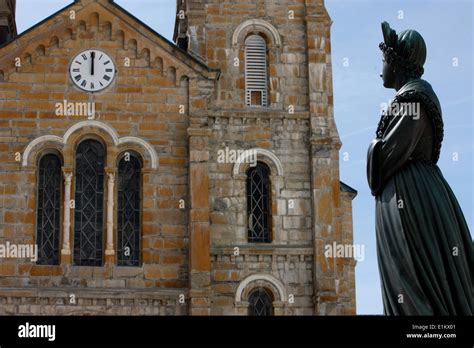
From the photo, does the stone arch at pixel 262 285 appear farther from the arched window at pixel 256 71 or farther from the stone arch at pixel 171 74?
the stone arch at pixel 171 74

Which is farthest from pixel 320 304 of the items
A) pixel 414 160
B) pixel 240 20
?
pixel 414 160

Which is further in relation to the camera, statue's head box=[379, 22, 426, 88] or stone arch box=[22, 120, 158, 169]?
stone arch box=[22, 120, 158, 169]

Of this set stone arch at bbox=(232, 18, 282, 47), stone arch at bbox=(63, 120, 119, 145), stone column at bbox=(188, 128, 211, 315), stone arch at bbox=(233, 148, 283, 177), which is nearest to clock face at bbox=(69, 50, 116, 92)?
stone arch at bbox=(63, 120, 119, 145)

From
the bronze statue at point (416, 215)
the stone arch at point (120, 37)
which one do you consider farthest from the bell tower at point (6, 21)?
the bronze statue at point (416, 215)

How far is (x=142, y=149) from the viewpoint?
29750 millimetres

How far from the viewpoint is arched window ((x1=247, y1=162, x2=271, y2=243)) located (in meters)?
30.2

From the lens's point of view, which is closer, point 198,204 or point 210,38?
point 198,204

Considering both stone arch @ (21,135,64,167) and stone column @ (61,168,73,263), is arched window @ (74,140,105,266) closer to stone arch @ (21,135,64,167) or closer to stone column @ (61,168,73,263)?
stone column @ (61,168,73,263)

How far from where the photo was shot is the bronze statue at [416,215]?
7098 mm

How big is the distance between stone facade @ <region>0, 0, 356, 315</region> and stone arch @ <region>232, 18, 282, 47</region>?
33 mm

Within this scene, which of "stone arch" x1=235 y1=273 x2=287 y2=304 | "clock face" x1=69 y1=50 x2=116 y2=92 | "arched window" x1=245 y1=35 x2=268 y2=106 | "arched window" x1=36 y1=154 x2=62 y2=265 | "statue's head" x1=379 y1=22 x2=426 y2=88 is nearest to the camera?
"statue's head" x1=379 y1=22 x2=426 y2=88

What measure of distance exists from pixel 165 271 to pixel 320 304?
4011 mm
